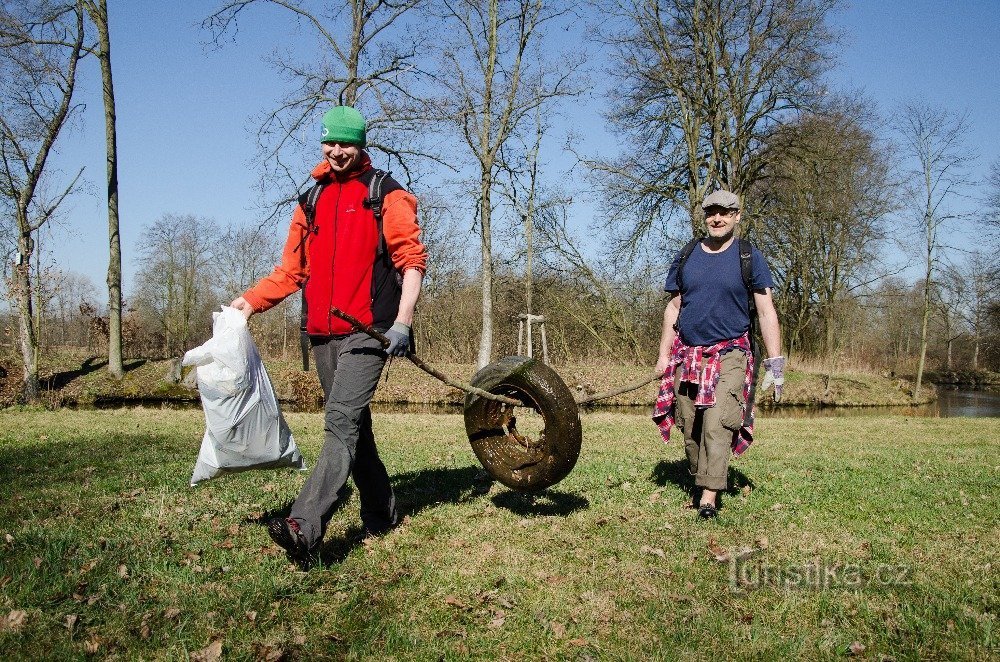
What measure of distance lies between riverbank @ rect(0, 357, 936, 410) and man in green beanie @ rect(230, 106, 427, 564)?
13097 millimetres

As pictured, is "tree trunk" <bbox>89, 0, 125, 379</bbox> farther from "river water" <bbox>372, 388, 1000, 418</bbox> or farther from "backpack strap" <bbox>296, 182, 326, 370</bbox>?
"backpack strap" <bbox>296, 182, 326, 370</bbox>

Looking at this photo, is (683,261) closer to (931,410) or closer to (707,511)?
(707,511)

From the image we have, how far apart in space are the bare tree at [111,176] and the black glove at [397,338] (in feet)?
61.6

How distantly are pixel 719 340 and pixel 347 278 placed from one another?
269 centimetres

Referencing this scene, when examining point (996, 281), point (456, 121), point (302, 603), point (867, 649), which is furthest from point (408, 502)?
point (996, 281)

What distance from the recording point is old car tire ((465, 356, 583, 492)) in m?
4.41

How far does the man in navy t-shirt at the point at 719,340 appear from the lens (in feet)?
16.5

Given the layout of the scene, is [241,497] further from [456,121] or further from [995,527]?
[456,121]

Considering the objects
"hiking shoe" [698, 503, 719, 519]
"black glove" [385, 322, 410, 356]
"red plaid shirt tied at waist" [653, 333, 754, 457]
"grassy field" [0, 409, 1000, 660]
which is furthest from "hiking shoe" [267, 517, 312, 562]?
"red plaid shirt tied at waist" [653, 333, 754, 457]

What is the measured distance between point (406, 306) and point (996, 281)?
112 ft

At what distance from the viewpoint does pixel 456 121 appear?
1708 cm

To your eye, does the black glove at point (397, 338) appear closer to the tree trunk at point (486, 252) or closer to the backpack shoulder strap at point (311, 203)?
the backpack shoulder strap at point (311, 203)

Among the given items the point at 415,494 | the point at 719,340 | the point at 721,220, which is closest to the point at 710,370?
the point at 719,340

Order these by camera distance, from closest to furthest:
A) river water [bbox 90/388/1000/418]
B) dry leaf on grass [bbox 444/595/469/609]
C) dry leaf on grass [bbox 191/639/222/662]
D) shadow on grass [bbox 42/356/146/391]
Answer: dry leaf on grass [bbox 191/639/222/662], dry leaf on grass [bbox 444/595/469/609], river water [bbox 90/388/1000/418], shadow on grass [bbox 42/356/146/391]
